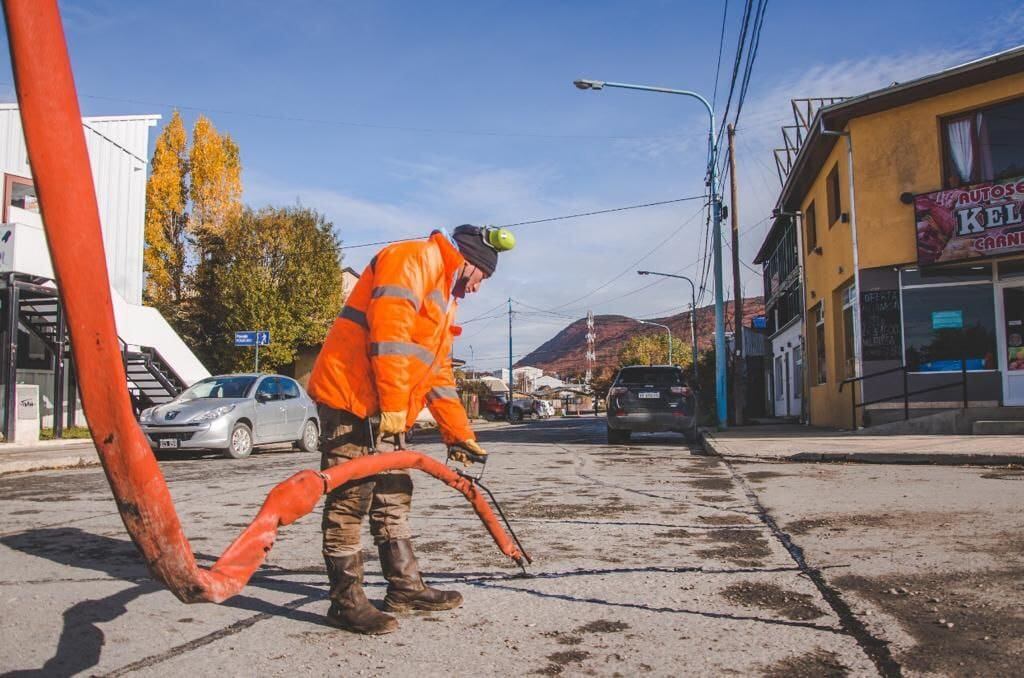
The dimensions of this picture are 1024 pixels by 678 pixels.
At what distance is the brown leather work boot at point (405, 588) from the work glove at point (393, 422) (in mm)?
635

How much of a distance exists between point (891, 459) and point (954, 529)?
512cm

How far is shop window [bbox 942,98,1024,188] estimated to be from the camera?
1443 cm

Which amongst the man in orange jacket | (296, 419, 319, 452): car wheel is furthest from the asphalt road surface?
(296, 419, 319, 452): car wheel

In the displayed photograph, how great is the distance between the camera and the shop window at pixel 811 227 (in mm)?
21316

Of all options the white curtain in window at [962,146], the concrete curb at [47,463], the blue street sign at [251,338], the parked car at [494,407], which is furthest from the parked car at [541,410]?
the concrete curb at [47,463]

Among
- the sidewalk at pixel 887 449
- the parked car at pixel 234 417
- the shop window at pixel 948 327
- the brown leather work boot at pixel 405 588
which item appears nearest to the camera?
the brown leather work boot at pixel 405 588

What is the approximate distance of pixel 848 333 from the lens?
1850 centimetres

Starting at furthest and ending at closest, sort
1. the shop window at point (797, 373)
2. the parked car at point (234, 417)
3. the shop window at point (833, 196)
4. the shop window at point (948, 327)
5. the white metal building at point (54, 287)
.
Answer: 1. the shop window at point (797, 373)
2. the shop window at point (833, 196)
3. the white metal building at point (54, 287)
4. the shop window at point (948, 327)
5. the parked car at point (234, 417)

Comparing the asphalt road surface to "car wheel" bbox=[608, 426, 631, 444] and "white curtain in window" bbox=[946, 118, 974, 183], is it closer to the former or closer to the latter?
"car wheel" bbox=[608, 426, 631, 444]

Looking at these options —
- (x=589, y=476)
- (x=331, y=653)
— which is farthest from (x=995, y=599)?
(x=589, y=476)

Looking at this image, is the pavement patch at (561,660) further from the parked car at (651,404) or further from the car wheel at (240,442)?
the parked car at (651,404)

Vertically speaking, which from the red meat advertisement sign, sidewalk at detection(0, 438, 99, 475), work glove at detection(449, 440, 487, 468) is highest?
the red meat advertisement sign

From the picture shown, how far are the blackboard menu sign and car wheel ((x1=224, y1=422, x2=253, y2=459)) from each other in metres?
11.9

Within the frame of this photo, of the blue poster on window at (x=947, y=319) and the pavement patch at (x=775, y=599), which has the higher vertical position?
the blue poster on window at (x=947, y=319)
